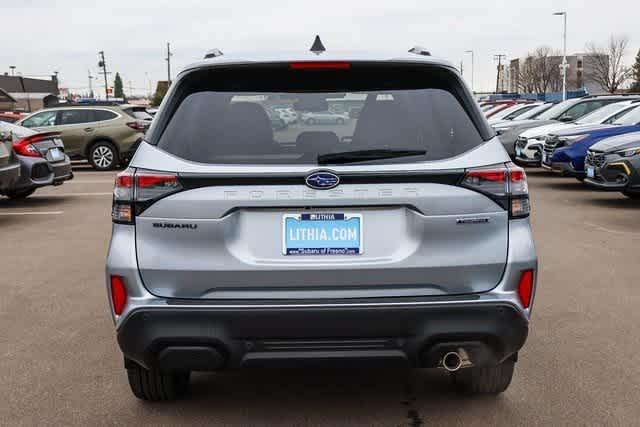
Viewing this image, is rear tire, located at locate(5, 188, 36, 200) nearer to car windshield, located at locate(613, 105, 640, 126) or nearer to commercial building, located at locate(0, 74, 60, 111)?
car windshield, located at locate(613, 105, 640, 126)

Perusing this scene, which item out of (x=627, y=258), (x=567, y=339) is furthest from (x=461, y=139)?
(x=627, y=258)

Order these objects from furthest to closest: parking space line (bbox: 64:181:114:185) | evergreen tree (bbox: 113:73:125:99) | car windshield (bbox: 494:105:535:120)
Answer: evergreen tree (bbox: 113:73:125:99)
car windshield (bbox: 494:105:535:120)
parking space line (bbox: 64:181:114:185)

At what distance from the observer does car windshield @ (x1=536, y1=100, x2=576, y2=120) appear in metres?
19.6

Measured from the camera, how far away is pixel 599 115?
16.9 meters

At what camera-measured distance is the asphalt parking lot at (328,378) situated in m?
3.88

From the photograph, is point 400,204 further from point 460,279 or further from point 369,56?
point 369,56

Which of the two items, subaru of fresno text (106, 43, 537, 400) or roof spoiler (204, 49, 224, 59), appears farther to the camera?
roof spoiler (204, 49, 224, 59)

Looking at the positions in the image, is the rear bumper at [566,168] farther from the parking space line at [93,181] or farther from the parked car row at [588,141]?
the parking space line at [93,181]

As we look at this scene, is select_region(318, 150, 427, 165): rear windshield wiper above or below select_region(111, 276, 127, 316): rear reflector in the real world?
above

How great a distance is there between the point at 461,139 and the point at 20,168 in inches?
375

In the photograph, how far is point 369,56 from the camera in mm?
3586

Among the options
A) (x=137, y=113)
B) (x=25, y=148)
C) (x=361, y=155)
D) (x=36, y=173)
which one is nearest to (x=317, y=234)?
(x=361, y=155)

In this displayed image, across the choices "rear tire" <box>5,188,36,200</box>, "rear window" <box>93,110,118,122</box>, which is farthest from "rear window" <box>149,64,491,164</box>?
"rear window" <box>93,110,118,122</box>

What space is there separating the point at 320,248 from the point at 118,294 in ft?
2.86
